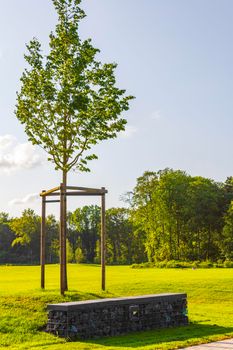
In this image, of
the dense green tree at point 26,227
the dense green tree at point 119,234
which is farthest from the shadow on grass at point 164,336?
the dense green tree at point 119,234

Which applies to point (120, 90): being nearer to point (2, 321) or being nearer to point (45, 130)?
point (45, 130)

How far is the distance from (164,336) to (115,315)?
1.57 metres

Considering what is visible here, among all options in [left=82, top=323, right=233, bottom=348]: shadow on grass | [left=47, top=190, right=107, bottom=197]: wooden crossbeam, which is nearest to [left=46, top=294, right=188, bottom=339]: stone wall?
[left=82, top=323, right=233, bottom=348]: shadow on grass

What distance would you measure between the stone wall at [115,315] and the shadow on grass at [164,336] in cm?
38

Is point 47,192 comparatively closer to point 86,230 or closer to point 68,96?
point 68,96

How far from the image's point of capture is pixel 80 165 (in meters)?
23.2

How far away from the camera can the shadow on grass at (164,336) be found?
14719 millimetres

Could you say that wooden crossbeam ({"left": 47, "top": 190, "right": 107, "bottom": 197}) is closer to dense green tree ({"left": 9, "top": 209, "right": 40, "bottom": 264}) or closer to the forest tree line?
the forest tree line

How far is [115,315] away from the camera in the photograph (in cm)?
1658

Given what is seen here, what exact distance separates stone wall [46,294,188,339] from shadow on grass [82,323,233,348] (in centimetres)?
38

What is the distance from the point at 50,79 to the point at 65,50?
129cm

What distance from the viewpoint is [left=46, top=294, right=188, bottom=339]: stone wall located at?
611 inches

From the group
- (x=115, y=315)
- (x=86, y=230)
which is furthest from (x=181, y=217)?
(x=115, y=315)

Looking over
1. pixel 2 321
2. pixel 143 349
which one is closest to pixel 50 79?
pixel 2 321
